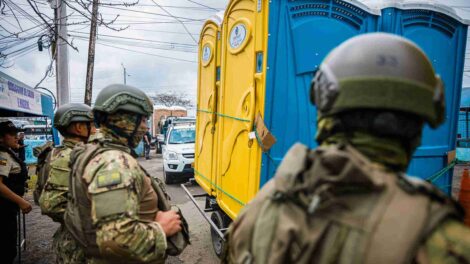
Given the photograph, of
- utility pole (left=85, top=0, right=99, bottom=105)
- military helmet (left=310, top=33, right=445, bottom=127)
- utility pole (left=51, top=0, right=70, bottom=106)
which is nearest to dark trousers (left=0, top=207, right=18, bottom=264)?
military helmet (left=310, top=33, right=445, bottom=127)

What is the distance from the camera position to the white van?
9844 millimetres

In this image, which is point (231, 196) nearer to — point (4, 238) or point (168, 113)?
point (4, 238)

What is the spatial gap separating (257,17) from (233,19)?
0.63 metres

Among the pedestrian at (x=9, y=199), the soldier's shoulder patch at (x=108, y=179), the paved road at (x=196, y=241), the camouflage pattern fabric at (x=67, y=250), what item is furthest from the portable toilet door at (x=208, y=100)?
the soldier's shoulder patch at (x=108, y=179)

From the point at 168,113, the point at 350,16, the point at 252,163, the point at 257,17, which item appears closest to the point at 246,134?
the point at 252,163

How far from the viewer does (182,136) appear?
11.0 meters

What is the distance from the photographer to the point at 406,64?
0.95 metres

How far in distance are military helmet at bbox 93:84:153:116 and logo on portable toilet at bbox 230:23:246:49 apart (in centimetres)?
163

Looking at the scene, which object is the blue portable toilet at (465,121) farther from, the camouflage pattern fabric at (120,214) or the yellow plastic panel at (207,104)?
the camouflage pattern fabric at (120,214)

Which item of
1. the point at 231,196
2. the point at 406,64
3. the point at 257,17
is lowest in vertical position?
the point at 231,196

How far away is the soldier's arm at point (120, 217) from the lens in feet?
5.15

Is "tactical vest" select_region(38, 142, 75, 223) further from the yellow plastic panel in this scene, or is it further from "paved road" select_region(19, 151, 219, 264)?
"paved road" select_region(19, 151, 219, 264)

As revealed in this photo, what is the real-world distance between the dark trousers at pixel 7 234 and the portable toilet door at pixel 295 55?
305cm

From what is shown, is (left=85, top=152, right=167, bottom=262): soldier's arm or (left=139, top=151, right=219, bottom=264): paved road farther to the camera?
(left=139, top=151, right=219, bottom=264): paved road
